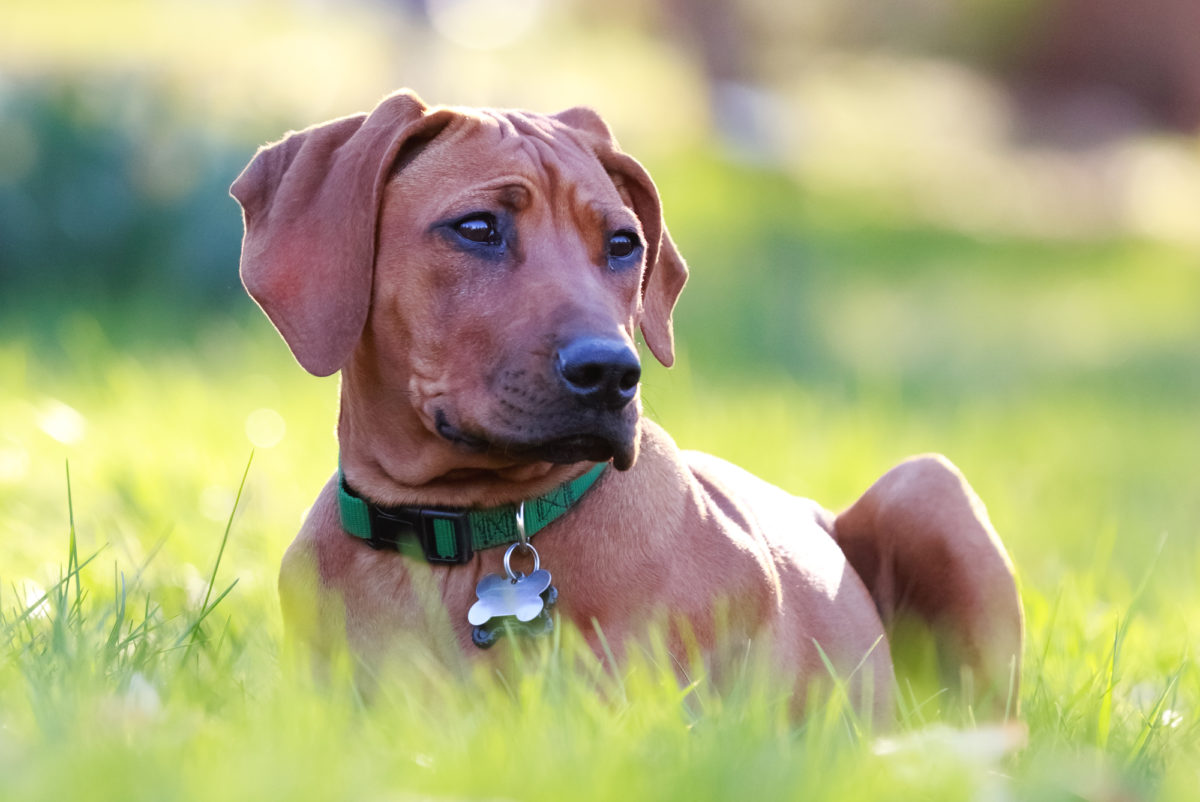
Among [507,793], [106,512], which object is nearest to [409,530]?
[507,793]

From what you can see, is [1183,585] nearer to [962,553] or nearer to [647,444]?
[962,553]

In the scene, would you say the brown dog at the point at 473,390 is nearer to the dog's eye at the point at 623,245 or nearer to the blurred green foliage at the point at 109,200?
the dog's eye at the point at 623,245

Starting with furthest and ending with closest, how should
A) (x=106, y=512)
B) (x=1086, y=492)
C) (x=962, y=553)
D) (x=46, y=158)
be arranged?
(x=46, y=158)
(x=1086, y=492)
(x=106, y=512)
(x=962, y=553)

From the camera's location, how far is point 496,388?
10.4 ft

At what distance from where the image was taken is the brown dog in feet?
10.5

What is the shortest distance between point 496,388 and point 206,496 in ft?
8.93

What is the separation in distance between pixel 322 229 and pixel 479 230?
Answer: 0.37 m

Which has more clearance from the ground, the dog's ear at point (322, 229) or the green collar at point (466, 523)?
the dog's ear at point (322, 229)

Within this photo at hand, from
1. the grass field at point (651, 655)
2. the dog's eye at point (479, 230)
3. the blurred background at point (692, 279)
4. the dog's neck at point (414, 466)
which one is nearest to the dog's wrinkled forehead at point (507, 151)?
the dog's eye at point (479, 230)

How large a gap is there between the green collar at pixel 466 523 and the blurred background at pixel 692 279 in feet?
5.16

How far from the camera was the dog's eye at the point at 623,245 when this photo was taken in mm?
3615

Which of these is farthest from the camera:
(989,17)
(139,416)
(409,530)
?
(989,17)

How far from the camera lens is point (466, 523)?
3348 mm

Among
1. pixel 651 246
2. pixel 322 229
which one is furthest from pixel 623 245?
pixel 322 229
